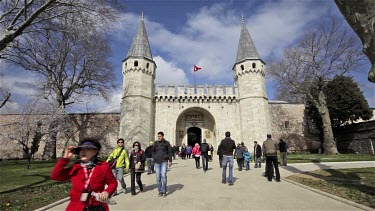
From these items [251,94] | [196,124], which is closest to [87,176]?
[251,94]

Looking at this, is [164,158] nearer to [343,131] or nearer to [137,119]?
[137,119]

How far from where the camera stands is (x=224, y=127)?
2481 cm

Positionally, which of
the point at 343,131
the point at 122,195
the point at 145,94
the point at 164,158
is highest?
the point at 145,94

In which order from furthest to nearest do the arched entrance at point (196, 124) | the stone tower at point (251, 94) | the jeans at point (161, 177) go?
the arched entrance at point (196, 124), the stone tower at point (251, 94), the jeans at point (161, 177)

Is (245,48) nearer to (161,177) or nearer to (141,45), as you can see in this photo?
(141,45)

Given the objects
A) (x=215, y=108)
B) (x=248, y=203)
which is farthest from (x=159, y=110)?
(x=248, y=203)

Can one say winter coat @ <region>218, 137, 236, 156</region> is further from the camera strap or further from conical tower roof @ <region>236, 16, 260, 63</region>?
conical tower roof @ <region>236, 16, 260, 63</region>

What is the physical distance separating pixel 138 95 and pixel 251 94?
39.0 feet

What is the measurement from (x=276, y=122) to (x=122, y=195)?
2550cm

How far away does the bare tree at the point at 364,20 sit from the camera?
4302 mm

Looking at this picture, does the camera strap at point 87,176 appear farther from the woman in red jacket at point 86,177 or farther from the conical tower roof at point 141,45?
the conical tower roof at point 141,45

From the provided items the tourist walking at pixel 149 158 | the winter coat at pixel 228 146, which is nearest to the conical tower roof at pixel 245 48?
the tourist walking at pixel 149 158

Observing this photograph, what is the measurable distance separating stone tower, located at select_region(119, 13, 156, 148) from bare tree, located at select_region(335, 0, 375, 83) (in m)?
18.7

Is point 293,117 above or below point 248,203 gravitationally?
above
